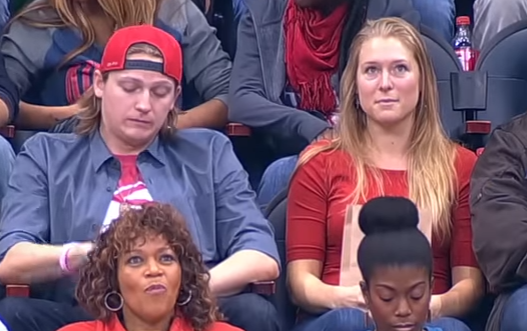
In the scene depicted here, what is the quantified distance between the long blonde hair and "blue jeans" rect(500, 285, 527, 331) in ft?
5.08

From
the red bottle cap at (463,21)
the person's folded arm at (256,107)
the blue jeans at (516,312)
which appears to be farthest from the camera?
the red bottle cap at (463,21)

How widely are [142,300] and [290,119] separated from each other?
Answer: 50.0 inches

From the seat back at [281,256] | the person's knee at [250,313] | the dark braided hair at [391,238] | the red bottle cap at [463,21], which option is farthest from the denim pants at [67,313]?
the red bottle cap at [463,21]

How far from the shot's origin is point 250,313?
10.7 feet

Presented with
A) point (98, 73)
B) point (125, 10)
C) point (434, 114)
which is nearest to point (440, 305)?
point (434, 114)

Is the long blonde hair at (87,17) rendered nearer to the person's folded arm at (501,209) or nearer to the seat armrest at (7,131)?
the seat armrest at (7,131)

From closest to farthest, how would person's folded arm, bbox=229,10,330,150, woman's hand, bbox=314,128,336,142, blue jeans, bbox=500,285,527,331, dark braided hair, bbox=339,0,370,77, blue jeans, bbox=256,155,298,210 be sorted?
blue jeans, bbox=500,285,527,331 → woman's hand, bbox=314,128,336,142 → blue jeans, bbox=256,155,298,210 → person's folded arm, bbox=229,10,330,150 → dark braided hair, bbox=339,0,370,77

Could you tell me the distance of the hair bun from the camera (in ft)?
9.77

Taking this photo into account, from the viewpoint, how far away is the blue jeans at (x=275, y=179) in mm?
3900

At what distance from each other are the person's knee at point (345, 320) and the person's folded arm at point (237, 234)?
18cm

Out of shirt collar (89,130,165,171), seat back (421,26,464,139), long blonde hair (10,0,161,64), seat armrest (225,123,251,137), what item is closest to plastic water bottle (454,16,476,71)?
seat back (421,26,464,139)

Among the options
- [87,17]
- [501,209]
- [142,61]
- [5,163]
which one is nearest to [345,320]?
[501,209]

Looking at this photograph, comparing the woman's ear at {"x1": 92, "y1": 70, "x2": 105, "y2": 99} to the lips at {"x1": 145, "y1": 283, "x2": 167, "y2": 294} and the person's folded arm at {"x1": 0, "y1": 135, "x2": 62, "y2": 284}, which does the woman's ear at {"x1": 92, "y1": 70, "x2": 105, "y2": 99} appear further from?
the lips at {"x1": 145, "y1": 283, "x2": 167, "y2": 294}

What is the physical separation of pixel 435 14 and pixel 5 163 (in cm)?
168
